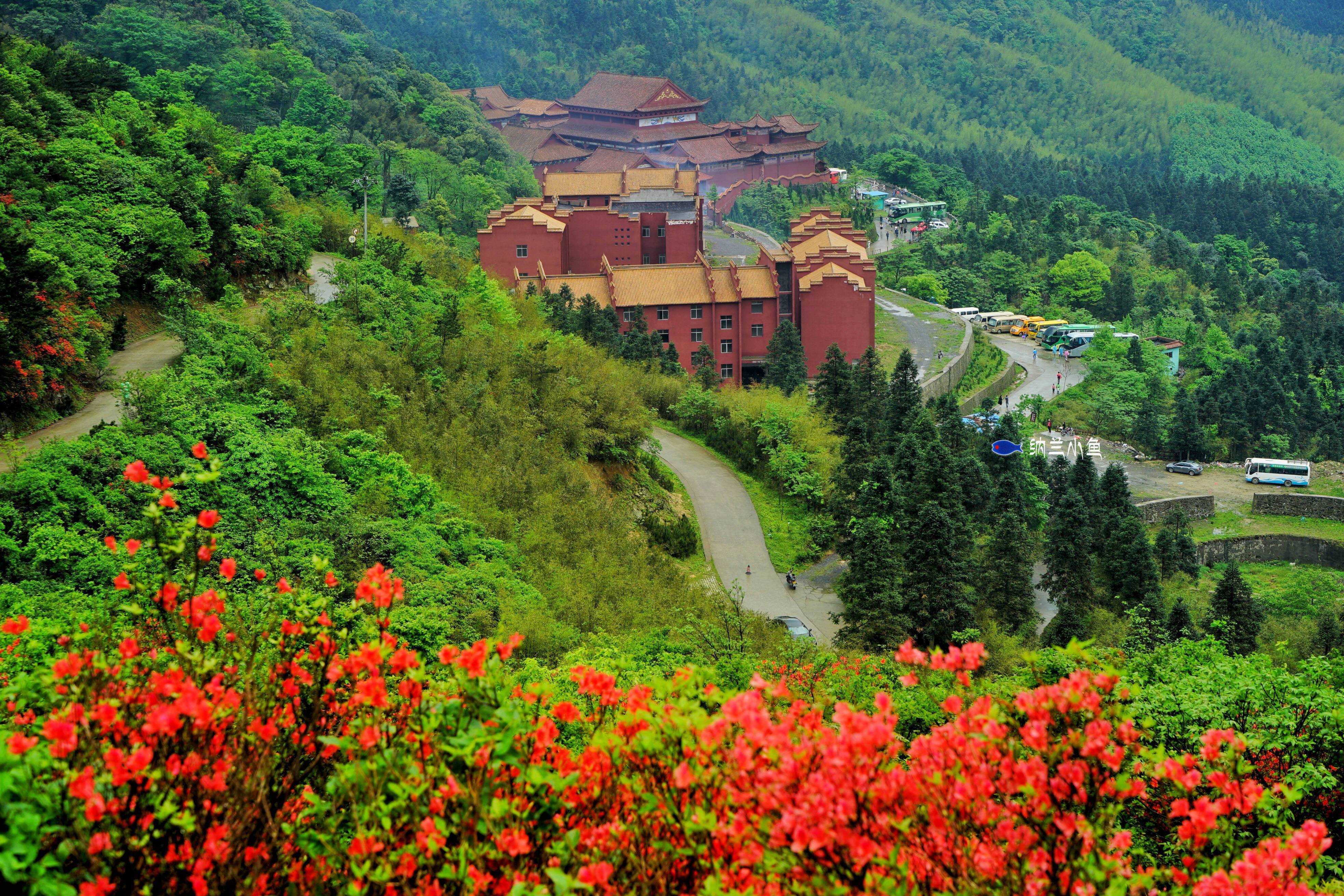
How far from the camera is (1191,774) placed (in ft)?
14.3

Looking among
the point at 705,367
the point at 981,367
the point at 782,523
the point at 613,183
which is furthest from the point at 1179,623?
the point at 613,183

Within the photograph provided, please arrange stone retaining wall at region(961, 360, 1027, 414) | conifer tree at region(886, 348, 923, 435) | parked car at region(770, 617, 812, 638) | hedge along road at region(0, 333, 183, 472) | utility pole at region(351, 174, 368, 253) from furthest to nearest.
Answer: stone retaining wall at region(961, 360, 1027, 414) < conifer tree at region(886, 348, 923, 435) < utility pole at region(351, 174, 368, 253) < parked car at region(770, 617, 812, 638) < hedge along road at region(0, 333, 183, 472)

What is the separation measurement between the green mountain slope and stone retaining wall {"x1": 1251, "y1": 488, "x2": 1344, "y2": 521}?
200ft

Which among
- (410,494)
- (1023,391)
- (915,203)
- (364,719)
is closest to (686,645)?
(410,494)

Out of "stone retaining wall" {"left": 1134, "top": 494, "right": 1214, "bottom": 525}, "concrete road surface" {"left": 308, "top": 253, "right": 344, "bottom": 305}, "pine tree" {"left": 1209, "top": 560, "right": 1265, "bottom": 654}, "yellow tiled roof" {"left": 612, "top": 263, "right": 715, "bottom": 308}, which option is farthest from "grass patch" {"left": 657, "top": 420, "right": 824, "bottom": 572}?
"stone retaining wall" {"left": 1134, "top": 494, "right": 1214, "bottom": 525}

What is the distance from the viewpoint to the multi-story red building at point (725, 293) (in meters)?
36.1

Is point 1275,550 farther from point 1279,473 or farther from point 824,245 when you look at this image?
point 824,245

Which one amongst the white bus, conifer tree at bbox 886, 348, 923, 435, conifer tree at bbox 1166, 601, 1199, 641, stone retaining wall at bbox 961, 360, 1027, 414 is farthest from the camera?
stone retaining wall at bbox 961, 360, 1027, 414

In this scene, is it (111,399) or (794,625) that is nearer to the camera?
(111,399)

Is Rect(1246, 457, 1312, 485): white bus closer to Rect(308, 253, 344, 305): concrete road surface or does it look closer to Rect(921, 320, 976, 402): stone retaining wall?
Rect(921, 320, 976, 402): stone retaining wall

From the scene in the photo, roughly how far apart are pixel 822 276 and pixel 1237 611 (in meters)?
20.5

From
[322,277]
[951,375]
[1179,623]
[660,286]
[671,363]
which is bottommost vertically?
[951,375]

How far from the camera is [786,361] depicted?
114 ft

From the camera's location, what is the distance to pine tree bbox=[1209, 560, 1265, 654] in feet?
60.6
